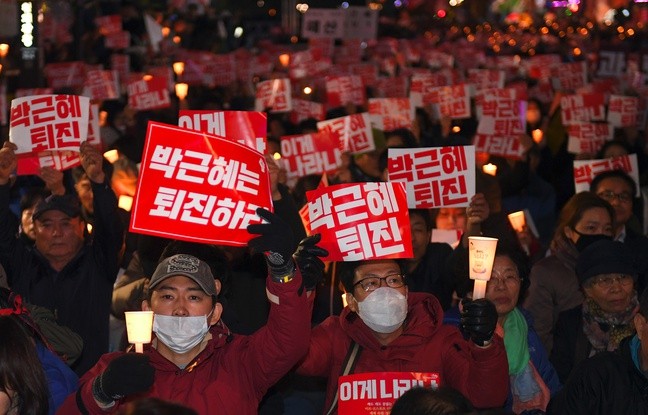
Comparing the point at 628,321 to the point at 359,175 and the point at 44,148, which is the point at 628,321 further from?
the point at 359,175

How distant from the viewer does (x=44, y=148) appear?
26.7ft

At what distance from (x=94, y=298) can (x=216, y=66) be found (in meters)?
13.7

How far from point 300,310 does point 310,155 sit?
5.94 meters

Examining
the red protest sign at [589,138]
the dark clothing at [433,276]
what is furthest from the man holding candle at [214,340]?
the red protest sign at [589,138]

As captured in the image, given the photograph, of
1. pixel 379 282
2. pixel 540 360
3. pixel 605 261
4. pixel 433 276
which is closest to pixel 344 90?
pixel 433 276

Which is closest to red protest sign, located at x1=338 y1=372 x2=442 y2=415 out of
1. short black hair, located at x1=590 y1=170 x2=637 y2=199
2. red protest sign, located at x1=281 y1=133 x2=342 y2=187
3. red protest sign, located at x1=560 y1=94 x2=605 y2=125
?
short black hair, located at x1=590 y1=170 x2=637 y2=199

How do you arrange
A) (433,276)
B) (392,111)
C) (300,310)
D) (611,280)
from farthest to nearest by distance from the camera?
(392,111)
(433,276)
(611,280)
(300,310)

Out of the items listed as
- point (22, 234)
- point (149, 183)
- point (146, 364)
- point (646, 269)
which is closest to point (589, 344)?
point (646, 269)

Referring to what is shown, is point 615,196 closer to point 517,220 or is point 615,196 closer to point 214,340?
point 517,220

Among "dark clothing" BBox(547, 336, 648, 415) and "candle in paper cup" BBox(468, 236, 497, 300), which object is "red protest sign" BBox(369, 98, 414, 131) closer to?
"candle in paper cup" BBox(468, 236, 497, 300)

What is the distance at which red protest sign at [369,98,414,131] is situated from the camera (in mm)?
14367

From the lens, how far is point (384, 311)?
5.52 metres

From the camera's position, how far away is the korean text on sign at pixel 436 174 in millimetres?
8227

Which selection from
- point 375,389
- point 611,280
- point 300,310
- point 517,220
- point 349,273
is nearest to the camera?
point 300,310
